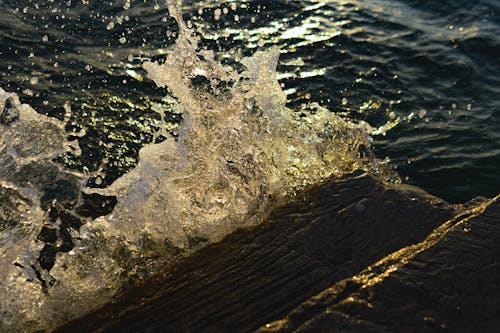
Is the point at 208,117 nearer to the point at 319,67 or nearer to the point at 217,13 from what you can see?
the point at 319,67

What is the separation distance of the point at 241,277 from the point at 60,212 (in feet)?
5.16

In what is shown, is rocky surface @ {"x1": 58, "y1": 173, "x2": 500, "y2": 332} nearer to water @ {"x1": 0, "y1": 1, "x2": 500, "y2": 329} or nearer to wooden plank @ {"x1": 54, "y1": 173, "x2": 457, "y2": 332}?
wooden plank @ {"x1": 54, "y1": 173, "x2": 457, "y2": 332}

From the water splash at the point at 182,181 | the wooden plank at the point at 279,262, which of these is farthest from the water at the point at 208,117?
the wooden plank at the point at 279,262

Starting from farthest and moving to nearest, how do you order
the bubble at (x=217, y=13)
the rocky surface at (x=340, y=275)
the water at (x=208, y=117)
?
the bubble at (x=217, y=13), the water at (x=208, y=117), the rocky surface at (x=340, y=275)

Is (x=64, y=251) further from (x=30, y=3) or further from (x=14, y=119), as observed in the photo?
(x=30, y=3)

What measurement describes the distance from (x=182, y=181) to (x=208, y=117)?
69 centimetres

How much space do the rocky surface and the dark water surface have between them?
3.93 feet

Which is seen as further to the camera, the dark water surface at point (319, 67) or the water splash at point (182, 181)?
the dark water surface at point (319, 67)

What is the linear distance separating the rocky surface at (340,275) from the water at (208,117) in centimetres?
30

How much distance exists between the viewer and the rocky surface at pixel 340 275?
229 centimetres

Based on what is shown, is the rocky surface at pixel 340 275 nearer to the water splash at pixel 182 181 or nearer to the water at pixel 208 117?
the water splash at pixel 182 181

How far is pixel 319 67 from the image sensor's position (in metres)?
6.00

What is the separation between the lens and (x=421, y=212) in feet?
10.7

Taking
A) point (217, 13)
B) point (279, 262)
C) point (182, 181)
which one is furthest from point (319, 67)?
point (279, 262)
